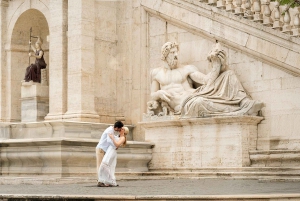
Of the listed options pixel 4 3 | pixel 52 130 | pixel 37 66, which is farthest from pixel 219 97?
pixel 4 3

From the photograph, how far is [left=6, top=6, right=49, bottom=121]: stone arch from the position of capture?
25062 mm

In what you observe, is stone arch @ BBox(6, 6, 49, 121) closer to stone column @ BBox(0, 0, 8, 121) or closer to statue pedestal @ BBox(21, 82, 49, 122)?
stone column @ BBox(0, 0, 8, 121)

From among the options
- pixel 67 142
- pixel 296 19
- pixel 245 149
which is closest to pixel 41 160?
pixel 67 142

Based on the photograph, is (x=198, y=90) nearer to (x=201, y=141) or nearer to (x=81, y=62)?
(x=201, y=141)

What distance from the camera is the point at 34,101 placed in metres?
23.9

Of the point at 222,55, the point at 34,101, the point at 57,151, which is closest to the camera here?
the point at 57,151

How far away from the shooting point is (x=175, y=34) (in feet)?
72.2

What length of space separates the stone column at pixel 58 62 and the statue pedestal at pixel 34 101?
0.91m

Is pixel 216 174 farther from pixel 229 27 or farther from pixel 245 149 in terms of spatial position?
pixel 229 27

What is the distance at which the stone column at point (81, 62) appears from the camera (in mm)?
22016

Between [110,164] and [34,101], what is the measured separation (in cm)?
Result: 816

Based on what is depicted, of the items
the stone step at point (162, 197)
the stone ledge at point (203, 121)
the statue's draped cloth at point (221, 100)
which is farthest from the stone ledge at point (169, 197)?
the statue's draped cloth at point (221, 100)

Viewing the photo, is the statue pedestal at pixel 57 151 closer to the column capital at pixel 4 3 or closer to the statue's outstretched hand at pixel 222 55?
the statue's outstretched hand at pixel 222 55

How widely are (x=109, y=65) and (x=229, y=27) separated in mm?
4322
